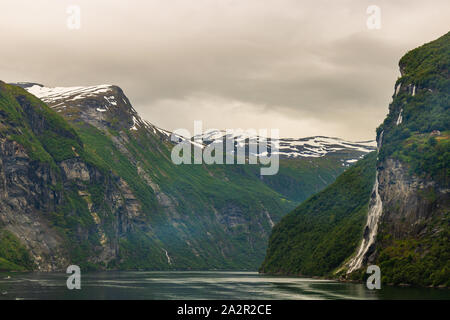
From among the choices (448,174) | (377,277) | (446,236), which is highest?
(448,174)
